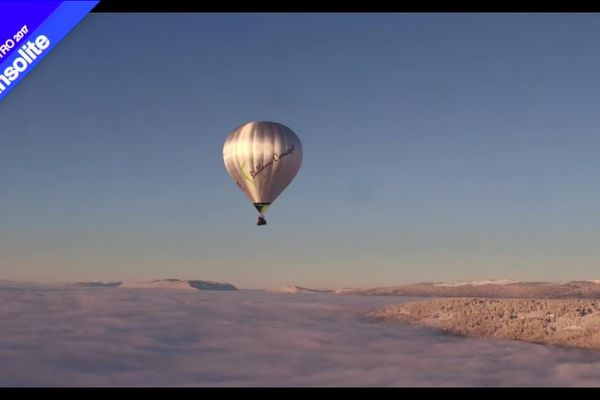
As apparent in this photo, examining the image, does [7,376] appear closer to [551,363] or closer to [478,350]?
[478,350]

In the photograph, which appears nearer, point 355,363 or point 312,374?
point 312,374

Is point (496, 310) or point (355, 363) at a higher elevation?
point (496, 310)

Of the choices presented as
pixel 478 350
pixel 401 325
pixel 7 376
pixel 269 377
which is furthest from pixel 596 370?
pixel 7 376

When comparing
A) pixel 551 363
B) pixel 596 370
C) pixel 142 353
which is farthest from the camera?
pixel 142 353
